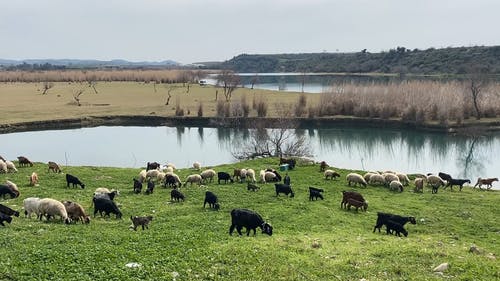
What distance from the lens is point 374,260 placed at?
1108cm

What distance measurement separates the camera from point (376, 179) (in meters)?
24.3

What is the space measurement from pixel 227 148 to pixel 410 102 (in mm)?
25566

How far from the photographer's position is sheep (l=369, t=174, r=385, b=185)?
24234 millimetres

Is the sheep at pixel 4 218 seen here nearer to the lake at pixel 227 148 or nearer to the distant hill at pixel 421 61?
the lake at pixel 227 148

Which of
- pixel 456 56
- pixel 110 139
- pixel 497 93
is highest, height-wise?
pixel 456 56

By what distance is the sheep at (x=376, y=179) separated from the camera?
79.5ft

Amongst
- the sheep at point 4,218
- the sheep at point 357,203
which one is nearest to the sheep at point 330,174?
the sheep at point 357,203

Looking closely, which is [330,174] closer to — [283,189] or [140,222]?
[283,189]

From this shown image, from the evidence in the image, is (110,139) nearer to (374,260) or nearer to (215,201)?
(215,201)

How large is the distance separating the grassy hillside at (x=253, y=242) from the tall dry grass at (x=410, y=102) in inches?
1476

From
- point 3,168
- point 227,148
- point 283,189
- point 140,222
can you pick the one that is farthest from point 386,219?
point 227,148

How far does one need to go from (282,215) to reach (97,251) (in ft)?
25.2

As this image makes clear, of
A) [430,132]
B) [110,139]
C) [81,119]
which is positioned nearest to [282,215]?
[110,139]

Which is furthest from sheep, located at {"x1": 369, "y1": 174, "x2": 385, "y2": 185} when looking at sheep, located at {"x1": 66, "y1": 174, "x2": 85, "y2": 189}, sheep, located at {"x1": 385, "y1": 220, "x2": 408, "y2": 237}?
sheep, located at {"x1": 66, "y1": 174, "x2": 85, "y2": 189}
